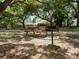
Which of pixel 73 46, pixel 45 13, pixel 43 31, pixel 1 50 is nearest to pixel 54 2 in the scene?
pixel 43 31

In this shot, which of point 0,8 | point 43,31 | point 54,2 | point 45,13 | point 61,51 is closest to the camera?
point 0,8

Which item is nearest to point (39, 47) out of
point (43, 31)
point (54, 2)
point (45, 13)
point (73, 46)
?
point (73, 46)

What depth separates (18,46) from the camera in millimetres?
11477

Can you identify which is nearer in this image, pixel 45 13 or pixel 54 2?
pixel 54 2

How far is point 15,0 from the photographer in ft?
53.3

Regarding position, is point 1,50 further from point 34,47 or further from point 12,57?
point 34,47

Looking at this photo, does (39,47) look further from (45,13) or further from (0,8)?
(45,13)

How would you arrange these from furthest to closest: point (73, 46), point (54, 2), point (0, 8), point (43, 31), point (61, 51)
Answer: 1. point (54, 2)
2. point (43, 31)
3. point (73, 46)
4. point (61, 51)
5. point (0, 8)

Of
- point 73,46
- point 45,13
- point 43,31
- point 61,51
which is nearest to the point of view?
point 61,51

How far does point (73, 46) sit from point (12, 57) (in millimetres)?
3391

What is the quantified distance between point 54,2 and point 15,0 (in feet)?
15.1

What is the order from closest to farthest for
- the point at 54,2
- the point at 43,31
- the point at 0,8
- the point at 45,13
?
the point at 0,8 → the point at 43,31 → the point at 54,2 → the point at 45,13

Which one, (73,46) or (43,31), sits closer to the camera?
(73,46)

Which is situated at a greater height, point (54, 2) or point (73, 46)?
point (54, 2)
